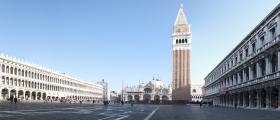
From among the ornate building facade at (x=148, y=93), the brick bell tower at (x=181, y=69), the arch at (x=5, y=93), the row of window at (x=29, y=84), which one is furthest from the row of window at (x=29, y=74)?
the ornate building facade at (x=148, y=93)

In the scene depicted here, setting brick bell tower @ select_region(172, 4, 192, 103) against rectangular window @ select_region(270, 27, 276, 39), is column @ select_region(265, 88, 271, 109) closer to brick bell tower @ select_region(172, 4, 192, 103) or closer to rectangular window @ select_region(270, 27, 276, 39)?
rectangular window @ select_region(270, 27, 276, 39)

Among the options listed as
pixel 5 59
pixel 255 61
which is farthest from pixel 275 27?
pixel 5 59

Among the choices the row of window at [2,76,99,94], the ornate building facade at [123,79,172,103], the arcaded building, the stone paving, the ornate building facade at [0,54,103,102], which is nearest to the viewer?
the stone paving

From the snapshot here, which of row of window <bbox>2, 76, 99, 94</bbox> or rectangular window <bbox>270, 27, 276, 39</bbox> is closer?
rectangular window <bbox>270, 27, 276, 39</bbox>

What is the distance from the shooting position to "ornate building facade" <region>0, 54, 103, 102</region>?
91.5 meters

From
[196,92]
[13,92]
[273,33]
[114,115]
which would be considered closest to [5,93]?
[13,92]

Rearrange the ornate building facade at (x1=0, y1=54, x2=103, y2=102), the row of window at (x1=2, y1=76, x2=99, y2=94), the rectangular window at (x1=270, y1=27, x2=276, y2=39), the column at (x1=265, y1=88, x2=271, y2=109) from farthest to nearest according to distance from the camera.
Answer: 1. the row of window at (x1=2, y1=76, x2=99, y2=94)
2. the ornate building facade at (x1=0, y1=54, x2=103, y2=102)
3. the column at (x1=265, y1=88, x2=271, y2=109)
4. the rectangular window at (x1=270, y1=27, x2=276, y2=39)

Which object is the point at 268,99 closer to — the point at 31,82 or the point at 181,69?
the point at 31,82

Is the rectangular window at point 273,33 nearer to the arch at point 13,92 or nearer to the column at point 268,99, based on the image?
the column at point 268,99

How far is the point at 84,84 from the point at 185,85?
67403 millimetres

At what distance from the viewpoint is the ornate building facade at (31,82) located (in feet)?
300

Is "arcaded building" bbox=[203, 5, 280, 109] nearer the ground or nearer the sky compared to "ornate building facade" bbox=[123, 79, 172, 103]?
nearer the sky

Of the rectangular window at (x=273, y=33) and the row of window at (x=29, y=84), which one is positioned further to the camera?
the row of window at (x=29, y=84)

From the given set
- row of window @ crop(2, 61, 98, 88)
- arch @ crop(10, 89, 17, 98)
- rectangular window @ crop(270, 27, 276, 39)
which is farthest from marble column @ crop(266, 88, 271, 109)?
arch @ crop(10, 89, 17, 98)
